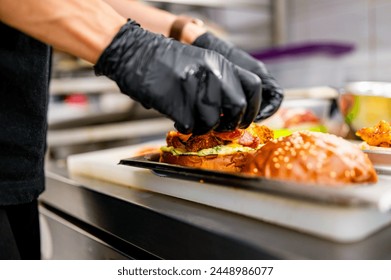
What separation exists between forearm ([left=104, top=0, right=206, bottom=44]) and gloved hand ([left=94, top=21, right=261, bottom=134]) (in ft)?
1.99

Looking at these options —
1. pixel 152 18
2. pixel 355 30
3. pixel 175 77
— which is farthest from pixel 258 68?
pixel 355 30

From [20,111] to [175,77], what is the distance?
41 cm

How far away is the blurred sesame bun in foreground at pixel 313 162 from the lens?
0.72 metres

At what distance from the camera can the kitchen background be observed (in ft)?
8.08

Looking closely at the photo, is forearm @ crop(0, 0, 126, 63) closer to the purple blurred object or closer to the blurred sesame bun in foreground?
the blurred sesame bun in foreground

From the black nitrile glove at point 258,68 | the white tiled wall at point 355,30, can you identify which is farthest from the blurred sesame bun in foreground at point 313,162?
the white tiled wall at point 355,30

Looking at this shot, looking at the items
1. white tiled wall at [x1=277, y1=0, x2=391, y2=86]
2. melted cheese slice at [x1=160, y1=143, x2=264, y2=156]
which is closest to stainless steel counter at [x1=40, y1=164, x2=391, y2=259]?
melted cheese slice at [x1=160, y1=143, x2=264, y2=156]

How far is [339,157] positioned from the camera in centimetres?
73

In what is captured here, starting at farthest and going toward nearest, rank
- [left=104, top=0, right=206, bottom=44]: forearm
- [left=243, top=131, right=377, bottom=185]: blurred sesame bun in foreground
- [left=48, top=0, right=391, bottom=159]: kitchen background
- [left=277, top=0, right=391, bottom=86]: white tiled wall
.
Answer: [left=277, top=0, right=391, bottom=86]: white tiled wall < [left=48, top=0, right=391, bottom=159]: kitchen background < [left=104, top=0, right=206, bottom=44]: forearm < [left=243, top=131, right=377, bottom=185]: blurred sesame bun in foreground

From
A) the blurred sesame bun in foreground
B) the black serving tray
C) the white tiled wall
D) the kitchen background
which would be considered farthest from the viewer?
the white tiled wall

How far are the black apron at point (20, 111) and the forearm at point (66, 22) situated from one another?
136 mm

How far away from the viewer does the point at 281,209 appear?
27.8 inches

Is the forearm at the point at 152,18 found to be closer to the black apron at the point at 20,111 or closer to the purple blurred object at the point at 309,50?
the black apron at the point at 20,111

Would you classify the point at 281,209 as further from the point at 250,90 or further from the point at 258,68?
the point at 258,68
